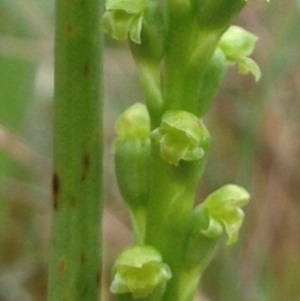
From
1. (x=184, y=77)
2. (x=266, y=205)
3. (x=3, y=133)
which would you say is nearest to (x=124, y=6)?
(x=184, y=77)


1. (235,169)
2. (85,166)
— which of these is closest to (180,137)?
(85,166)

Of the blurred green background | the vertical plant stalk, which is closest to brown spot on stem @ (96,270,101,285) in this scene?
the vertical plant stalk

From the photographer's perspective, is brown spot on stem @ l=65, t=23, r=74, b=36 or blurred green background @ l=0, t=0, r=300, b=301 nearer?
brown spot on stem @ l=65, t=23, r=74, b=36

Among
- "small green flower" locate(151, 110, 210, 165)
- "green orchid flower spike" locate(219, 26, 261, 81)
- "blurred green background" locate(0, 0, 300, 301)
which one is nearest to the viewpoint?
"small green flower" locate(151, 110, 210, 165)

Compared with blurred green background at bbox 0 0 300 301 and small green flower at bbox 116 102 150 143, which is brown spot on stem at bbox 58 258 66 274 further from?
blurred green background at bbox 0 0 300 301

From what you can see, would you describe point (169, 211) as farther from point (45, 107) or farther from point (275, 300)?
point (45, 107)

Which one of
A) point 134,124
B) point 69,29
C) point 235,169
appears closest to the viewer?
point 69,29

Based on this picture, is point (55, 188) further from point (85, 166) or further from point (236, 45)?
point (236, 45)
